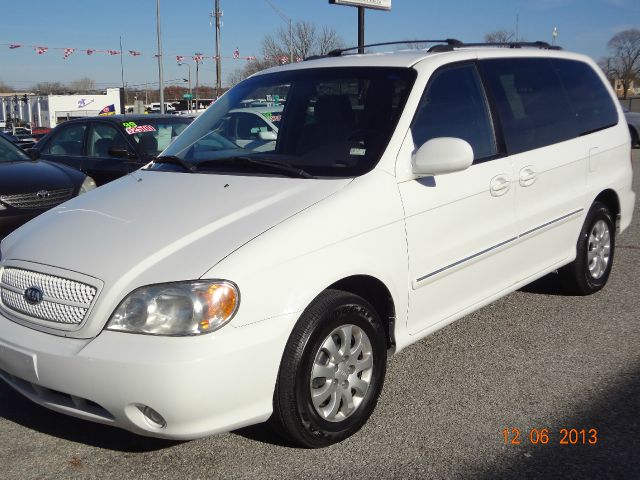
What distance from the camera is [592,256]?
533cm

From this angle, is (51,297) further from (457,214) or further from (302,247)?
(457,214)

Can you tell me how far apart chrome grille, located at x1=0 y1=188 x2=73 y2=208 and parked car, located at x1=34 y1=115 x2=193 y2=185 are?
1.57 m

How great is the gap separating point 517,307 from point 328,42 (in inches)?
1239

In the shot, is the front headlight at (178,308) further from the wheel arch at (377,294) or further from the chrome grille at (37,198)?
the chrome grille at (37,198)

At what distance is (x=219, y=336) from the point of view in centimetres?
270

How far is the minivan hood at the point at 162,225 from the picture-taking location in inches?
113

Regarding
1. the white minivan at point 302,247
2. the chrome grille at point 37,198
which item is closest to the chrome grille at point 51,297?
the white minivan at point 302,247

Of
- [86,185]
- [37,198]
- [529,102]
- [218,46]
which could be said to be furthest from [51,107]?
[529,102]

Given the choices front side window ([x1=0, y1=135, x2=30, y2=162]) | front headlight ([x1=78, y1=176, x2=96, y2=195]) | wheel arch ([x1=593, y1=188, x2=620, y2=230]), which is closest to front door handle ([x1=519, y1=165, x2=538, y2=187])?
wheel arch ([x1=593, y1=188, x2=620, y2=230])

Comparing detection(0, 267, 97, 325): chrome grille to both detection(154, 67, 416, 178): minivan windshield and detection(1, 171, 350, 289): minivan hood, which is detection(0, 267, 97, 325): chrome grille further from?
detection(154, 67, 416, 178): minivan windshield

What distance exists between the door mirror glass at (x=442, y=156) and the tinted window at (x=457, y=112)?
8.3 inches

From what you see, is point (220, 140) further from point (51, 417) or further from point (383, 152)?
point (51, 417)

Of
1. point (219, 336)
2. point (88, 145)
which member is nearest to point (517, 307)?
point (219, 336)

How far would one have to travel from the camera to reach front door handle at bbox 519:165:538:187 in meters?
4.27
